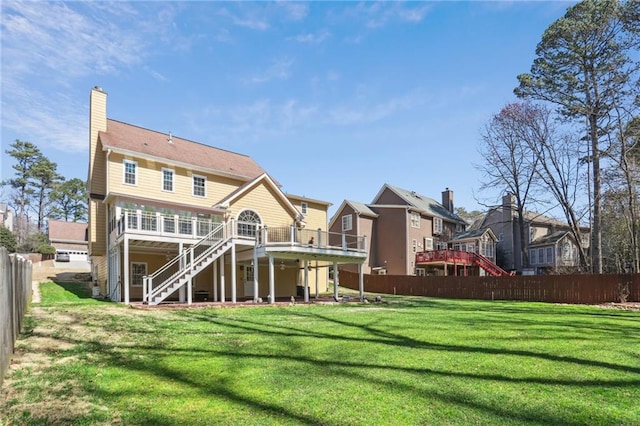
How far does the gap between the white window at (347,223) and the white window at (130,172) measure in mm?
19407

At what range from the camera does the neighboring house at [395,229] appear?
3478cm

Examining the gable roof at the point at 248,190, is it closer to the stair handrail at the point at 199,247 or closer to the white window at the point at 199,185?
the white window at the point at 199,185

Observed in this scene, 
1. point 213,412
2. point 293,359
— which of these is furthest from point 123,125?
point 213,412

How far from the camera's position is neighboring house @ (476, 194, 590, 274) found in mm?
40094

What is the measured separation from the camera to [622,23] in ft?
77.3

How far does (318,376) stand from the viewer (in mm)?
→ 5742

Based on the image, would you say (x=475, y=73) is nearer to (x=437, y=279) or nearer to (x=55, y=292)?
(x=437, y=279)

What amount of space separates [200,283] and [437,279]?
627 inches

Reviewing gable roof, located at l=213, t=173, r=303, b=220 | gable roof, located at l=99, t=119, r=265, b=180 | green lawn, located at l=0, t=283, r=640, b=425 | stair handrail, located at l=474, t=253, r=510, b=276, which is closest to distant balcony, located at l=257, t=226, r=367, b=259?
gable roof, located at l=213, t=173, r=303, b=220

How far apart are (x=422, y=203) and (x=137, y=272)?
27807 mm

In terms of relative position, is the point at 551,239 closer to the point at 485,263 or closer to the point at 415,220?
the point at 485,263

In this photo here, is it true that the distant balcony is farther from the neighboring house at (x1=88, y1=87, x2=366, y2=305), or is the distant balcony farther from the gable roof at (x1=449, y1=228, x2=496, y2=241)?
the gable roof at (x1=449, y1=228, x2=496, y2=241)

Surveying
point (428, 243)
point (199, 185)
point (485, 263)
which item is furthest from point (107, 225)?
point (485, 263)

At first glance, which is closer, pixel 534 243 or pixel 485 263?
pixel 485 263
